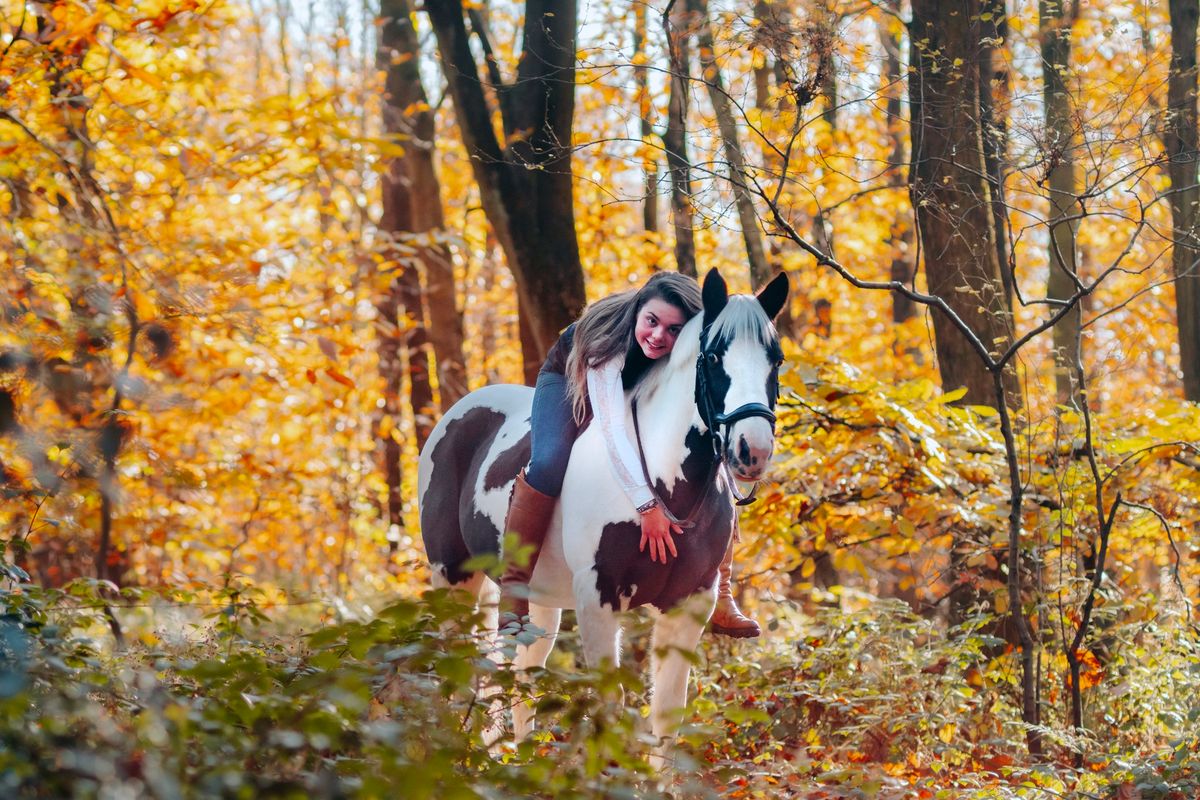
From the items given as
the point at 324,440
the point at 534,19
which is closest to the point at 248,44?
the point at 324,440

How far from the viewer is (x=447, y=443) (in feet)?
19.8

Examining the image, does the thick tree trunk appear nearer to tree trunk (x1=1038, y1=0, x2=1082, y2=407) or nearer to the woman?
tree trunk (x1=1038, y1=0, x2=1082, y2=407)

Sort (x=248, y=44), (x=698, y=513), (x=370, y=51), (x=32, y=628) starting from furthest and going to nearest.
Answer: (x=248, y=44) → (x=370, y=51) → (x=698, y=513) → (x=32, y=628)

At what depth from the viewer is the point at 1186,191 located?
25.0ft

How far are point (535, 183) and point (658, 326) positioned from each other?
13.1 ft

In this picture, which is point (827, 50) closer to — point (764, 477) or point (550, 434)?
point (550, 434)

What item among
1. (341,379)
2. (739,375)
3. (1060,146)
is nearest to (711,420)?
(739,375)

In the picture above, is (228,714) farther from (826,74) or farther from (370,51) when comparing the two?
(370,51)

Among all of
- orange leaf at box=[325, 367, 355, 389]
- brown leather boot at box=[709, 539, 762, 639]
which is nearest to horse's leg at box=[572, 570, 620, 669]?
brown leather boot at box=[709, 539, 762, 639]

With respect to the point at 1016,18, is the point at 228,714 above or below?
below

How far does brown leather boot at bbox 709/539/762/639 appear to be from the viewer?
5.00 meters

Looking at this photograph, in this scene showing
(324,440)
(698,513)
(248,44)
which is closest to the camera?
(698,513)

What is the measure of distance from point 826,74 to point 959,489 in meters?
2.87

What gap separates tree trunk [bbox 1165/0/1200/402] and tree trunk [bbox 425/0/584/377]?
12.4 feet
